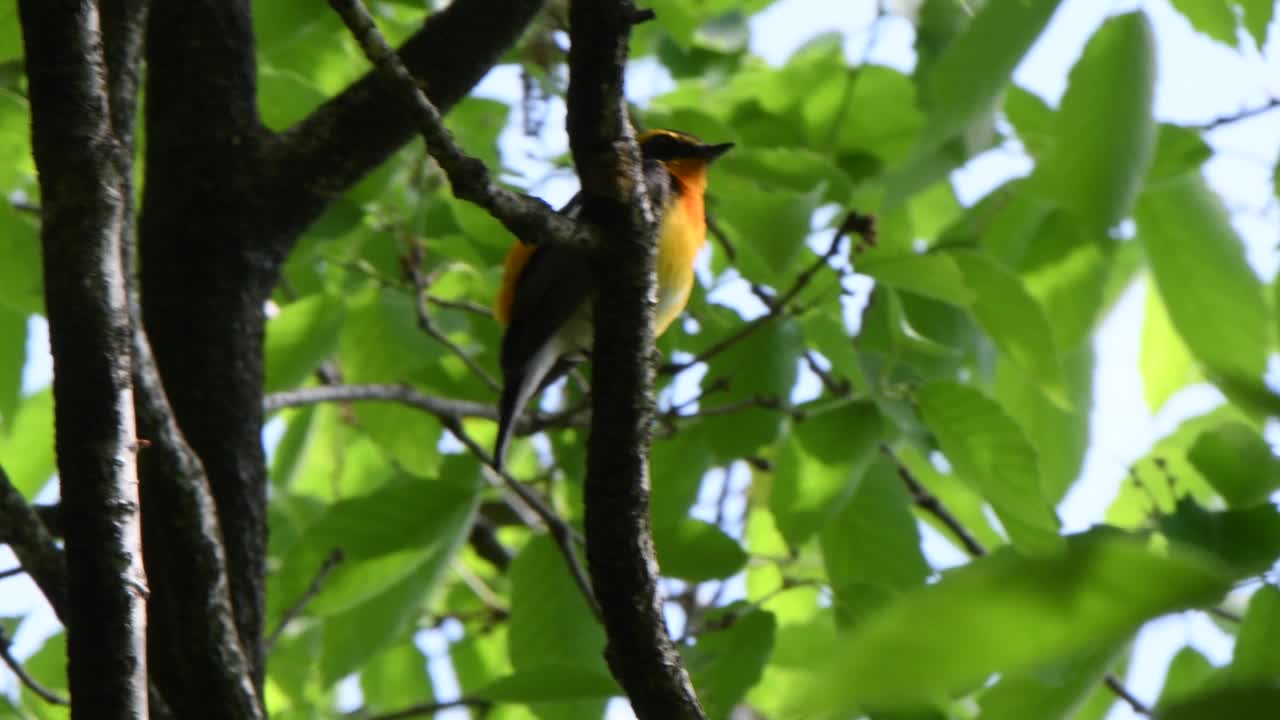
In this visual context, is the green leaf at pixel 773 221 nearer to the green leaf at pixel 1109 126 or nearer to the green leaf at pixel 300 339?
the green leaf at pixel 1109 126

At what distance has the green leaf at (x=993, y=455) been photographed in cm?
268

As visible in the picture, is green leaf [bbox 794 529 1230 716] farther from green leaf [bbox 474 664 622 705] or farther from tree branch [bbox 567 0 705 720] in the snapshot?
green leaf [bbox 474 664 622 705]

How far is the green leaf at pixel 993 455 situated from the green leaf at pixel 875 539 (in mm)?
276

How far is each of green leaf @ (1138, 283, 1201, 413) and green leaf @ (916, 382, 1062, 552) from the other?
2.37 feet

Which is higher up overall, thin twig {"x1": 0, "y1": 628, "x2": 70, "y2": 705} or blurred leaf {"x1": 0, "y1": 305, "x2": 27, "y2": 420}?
blurred leaf {"x1": 0, "y1": 305, "x2": 27, "y2": 420}

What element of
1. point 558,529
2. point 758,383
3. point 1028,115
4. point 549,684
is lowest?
point 549,684

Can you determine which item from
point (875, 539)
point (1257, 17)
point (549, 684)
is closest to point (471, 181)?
point (549, 684)

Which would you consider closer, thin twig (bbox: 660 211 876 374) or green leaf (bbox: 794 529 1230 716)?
A: green leaf (bbox: 794 529 1230 716)

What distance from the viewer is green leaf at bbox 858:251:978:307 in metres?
2.82

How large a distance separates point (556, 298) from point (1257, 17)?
2339 millimetres

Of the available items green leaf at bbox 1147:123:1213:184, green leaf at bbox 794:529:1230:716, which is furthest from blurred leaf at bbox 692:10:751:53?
green leaf at bbox 794:529:1230:716

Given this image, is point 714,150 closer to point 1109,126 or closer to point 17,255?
point 17,255

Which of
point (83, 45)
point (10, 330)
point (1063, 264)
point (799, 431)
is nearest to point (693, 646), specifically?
point (799, 431)

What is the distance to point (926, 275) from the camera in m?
2.85
